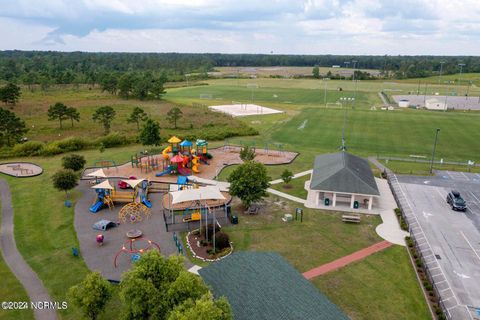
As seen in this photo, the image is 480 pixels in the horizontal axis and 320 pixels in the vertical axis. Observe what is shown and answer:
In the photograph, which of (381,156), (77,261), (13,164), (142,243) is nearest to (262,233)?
(142,243)

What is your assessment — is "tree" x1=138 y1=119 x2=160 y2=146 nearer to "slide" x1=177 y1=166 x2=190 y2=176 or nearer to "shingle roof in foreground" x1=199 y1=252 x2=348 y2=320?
"slide" x1=177 y1=166 x2=190 y2=176

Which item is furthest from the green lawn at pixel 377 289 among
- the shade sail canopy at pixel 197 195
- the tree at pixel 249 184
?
the shade sail canopy at pixel 197 195

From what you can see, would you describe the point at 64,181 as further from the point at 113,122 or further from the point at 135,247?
the point at 113,122

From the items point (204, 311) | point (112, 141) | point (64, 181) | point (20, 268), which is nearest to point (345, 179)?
point (204, 311)

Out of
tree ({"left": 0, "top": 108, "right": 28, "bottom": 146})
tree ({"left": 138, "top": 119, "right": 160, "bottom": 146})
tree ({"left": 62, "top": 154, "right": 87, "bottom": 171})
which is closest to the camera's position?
tree ({"left": 62, "top": 154, "right": 87, "bottom": 171})

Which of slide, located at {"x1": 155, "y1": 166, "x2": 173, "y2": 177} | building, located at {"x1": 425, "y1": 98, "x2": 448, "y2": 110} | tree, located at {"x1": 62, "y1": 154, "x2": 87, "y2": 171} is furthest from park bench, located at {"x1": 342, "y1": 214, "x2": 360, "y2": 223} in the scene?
building, located at {"x1": 425, "y1": 98, "x2": 448, "y2": 110}

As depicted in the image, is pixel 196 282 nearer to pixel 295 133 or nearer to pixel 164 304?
pixel 164 304
